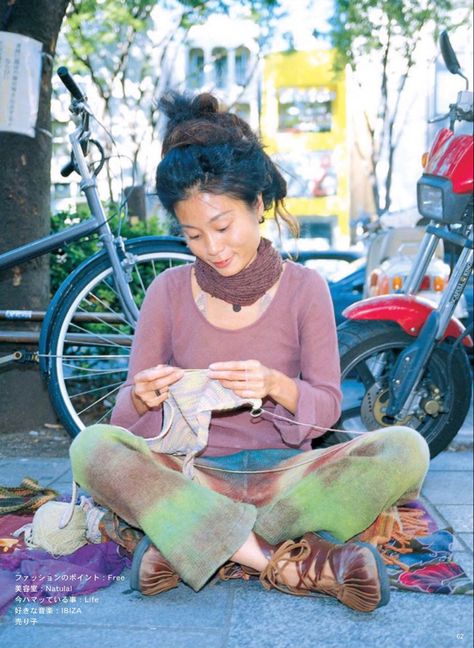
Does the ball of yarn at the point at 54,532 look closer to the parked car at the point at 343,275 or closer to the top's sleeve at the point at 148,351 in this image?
the top's sleeve at the point at 148,351

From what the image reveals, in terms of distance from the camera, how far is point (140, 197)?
7.61 ft

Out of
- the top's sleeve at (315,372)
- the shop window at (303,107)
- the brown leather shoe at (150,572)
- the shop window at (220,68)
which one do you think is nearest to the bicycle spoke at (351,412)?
the top's sleeve at (315,372)

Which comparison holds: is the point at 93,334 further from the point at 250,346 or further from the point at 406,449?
the point at 406,449

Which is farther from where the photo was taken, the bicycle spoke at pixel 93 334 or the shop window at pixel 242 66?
the shop window at pixel 242 66

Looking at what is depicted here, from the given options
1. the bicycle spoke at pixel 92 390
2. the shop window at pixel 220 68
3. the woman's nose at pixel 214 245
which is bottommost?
the bicycle spoke at pixel 92 390

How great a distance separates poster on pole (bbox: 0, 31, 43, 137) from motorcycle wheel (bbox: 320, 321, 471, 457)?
1257 mm

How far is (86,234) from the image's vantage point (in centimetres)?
224

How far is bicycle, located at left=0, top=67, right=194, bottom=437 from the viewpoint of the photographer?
88.1 inches

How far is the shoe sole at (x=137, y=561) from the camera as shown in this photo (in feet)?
→ 4.53

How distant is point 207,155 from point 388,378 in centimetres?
122

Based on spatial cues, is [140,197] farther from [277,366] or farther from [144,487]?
[144,487]

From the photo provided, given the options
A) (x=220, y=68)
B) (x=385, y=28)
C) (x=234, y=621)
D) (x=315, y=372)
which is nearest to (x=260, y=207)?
(x=315, y=372)

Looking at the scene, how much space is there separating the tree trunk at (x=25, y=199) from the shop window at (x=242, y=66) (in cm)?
717

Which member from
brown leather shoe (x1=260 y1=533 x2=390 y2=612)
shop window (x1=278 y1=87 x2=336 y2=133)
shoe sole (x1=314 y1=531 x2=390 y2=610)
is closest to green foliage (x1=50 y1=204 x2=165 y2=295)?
brown leather shoe (x1=260 y1=533 x2=390 y2=612)
